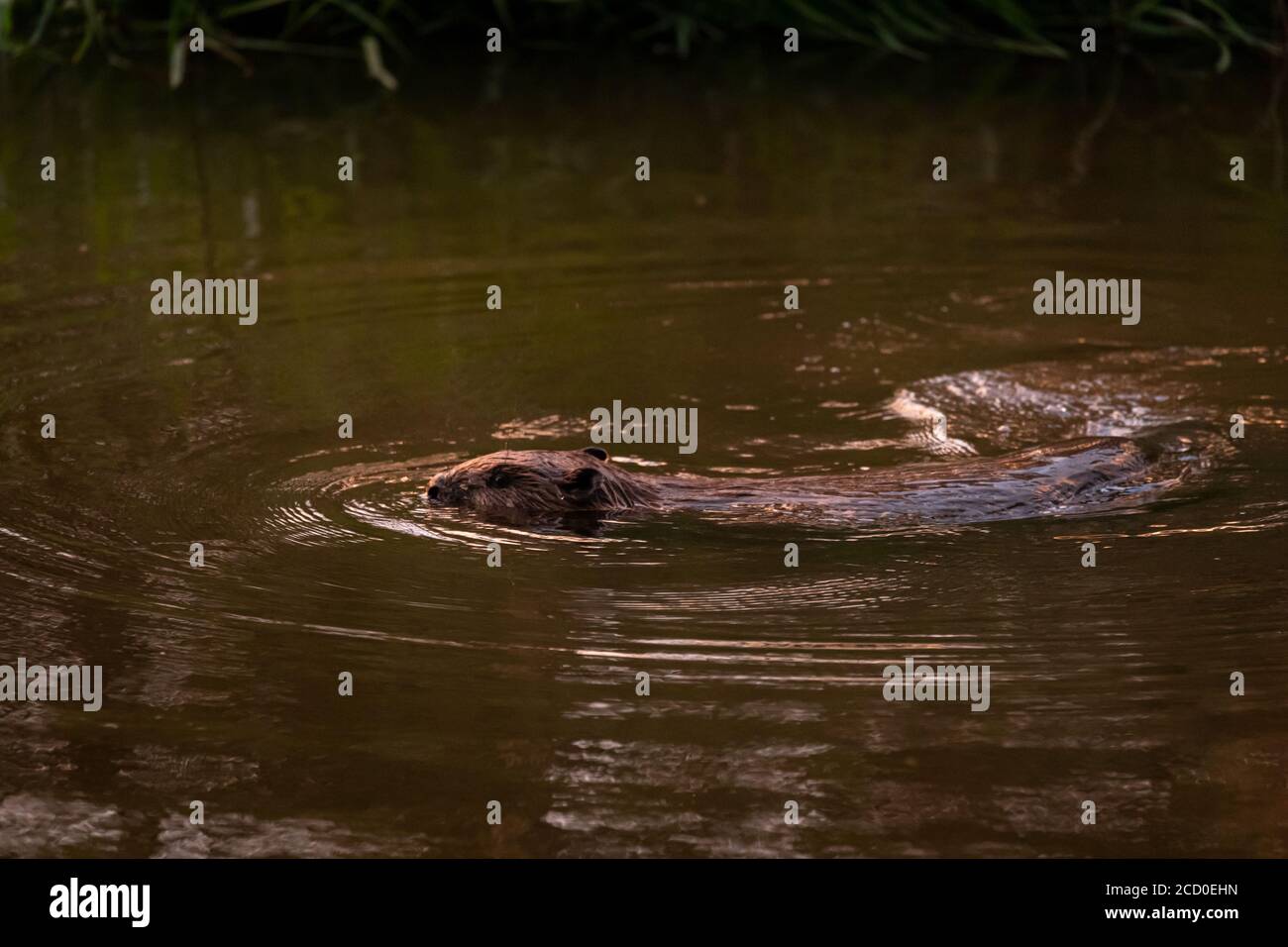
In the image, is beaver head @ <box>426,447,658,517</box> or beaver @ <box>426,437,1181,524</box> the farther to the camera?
beaver head @ <box>426,447,658,517</box>

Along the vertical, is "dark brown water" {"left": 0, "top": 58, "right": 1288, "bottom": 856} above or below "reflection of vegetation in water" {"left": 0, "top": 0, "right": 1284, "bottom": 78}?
below

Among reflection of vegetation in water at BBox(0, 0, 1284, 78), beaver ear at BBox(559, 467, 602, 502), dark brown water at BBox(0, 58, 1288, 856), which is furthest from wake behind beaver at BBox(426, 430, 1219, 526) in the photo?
reflection of vegetation in water at BBox(0, 0, 1284, 78)

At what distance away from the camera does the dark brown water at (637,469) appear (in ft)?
17.3

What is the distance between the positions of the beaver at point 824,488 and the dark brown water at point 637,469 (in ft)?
0.45

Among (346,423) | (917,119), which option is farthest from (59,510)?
(917,119)

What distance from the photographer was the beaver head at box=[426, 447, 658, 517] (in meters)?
7.52

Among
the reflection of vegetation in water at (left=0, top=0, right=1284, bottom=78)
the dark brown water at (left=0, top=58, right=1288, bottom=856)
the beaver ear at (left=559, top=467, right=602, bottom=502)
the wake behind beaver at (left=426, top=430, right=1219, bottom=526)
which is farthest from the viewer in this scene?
the reflection of vegetation in water at (left=0, top=0, right=1284, bottom=78)

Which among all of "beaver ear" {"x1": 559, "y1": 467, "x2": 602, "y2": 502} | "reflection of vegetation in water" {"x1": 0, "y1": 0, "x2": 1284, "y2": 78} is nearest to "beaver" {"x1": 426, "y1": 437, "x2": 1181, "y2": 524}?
"beaver ear" {"x1": 559, "y1": 467, "x2": 602, "y2": 502}

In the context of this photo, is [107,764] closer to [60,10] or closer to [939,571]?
[939,571]

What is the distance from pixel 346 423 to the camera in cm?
875

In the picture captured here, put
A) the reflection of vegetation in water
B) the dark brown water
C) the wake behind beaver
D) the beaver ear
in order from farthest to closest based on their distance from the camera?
the reflection of vegetation in water → the beaver ear → the wake behind beaver → the dark brown water

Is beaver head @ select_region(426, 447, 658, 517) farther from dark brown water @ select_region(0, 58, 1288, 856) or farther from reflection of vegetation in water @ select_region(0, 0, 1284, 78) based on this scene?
reflection of vegetation in water @ select_region(0, 0, 1284, 78)

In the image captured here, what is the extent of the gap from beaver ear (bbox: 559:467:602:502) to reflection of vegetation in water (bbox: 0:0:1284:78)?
10232 millimetres

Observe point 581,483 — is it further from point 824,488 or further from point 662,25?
point 662,25
